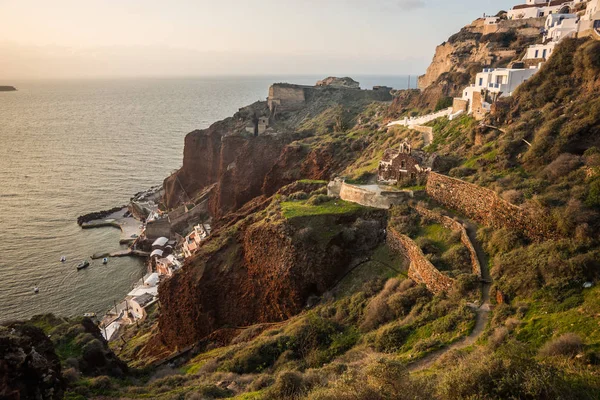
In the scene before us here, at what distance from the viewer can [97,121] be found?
149 meters

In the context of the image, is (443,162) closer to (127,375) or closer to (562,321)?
Answer: (562,321)

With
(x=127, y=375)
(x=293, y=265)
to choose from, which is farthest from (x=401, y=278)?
(x=127, y=375)

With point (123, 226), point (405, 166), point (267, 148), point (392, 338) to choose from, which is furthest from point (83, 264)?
point (392, 338)

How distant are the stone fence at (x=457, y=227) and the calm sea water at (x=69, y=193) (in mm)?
31322

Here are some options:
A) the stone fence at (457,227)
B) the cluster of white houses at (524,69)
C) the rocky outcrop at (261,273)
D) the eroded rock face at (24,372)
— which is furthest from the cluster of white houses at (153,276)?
the cluster of white houses at (524,69)

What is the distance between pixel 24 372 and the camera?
508 inches

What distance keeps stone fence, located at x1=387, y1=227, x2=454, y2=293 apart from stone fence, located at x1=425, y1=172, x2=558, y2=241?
3.48 metres

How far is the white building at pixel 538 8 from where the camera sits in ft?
144

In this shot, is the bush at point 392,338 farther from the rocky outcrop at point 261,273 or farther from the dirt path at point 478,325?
the rocky outcrop at point 261,273

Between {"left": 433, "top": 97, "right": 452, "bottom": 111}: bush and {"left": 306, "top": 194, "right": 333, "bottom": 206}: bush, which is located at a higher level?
{"left": 433, "top": 97, "right": 452, "bottom": 111}: bush

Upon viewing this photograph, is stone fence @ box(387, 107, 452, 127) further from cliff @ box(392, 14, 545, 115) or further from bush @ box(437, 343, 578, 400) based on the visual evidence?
bush @ box(437, 343, 578, 400)

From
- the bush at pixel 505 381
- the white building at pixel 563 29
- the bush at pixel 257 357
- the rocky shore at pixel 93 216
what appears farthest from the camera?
the rocky shore at pixel 93 216

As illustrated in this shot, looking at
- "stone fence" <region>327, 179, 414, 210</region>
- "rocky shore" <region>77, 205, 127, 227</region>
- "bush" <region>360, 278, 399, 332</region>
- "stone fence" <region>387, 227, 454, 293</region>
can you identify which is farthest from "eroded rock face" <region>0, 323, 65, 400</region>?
"rocky shore" <region>77, 205, 127, 227</region>

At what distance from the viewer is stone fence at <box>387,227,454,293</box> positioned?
17.9 metres
